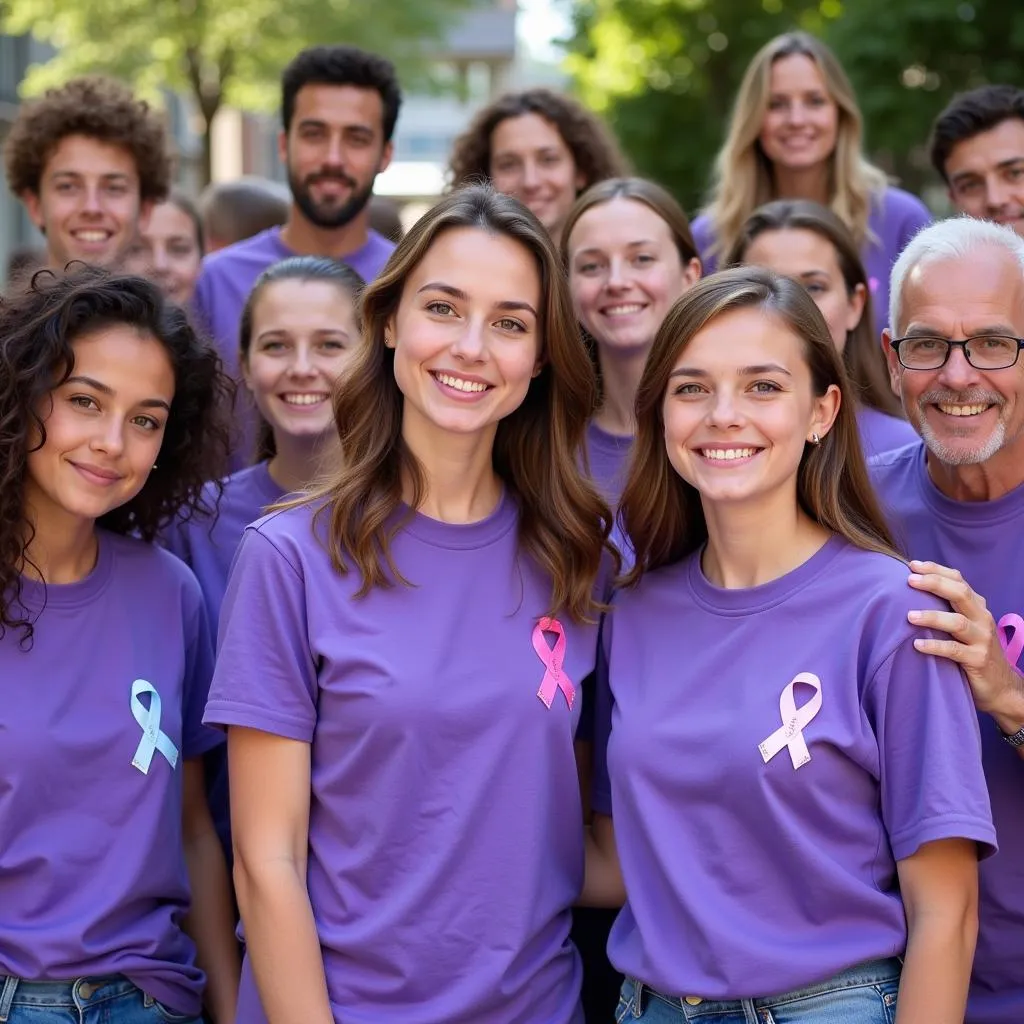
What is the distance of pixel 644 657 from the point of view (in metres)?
3.21

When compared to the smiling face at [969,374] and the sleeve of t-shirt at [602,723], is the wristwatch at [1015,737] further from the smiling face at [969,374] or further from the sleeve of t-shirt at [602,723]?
the sleeve of t-shirt at [602,723]

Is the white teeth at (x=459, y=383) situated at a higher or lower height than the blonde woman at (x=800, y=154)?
lower

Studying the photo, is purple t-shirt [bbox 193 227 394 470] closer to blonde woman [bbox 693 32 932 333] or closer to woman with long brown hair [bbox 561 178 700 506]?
woman with long brown hair [bbox 561 178 700 506]

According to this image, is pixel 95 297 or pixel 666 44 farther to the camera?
pixel 666 44

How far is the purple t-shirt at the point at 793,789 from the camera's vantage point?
287 cm

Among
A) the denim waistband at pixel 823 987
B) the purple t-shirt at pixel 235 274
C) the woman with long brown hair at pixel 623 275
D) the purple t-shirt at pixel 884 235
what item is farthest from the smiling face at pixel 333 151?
the denim waistband at pixel 823 987

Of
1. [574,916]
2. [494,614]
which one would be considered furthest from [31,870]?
[574,916]

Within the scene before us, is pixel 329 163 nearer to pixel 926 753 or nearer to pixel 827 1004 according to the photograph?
pixel 926 753

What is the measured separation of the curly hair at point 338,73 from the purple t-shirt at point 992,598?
133 inches

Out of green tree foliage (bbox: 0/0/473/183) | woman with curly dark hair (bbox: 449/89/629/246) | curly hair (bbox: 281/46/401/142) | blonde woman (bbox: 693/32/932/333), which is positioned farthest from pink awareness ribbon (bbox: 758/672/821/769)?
green tree foliage (bbox: 0/0/473/183)

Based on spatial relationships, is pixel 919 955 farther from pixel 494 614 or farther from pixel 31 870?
pixel 31 870

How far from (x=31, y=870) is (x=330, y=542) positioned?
96cm

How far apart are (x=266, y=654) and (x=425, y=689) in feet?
1.11

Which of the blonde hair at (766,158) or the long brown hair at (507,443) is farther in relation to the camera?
the blonde hair at (766,158)
